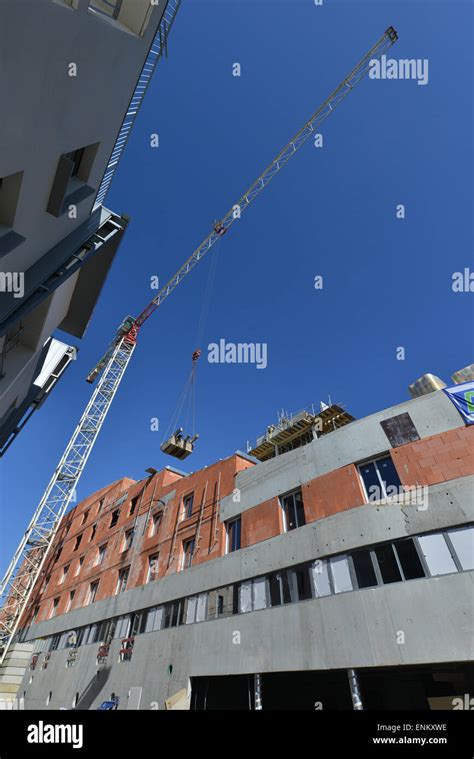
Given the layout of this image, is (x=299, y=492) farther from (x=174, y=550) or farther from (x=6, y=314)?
(x=6, y=314)

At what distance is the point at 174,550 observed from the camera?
2308cm

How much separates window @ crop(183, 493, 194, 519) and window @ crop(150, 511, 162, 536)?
123 inches

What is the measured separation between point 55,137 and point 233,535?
1935cm

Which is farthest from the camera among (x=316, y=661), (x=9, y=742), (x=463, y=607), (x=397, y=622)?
(x=316, y=661)

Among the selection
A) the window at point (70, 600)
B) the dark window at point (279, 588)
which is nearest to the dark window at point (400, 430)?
the dark window at point (279, 588)

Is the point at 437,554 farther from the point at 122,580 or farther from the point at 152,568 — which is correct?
the point at 122,580

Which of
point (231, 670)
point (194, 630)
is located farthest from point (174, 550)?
point (231, 670)

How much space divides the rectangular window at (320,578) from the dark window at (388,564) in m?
2.28

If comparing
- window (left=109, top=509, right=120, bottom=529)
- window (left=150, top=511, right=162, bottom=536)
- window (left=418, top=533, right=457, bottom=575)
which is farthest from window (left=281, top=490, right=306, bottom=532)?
window (left=109, top=509, right=120, bottom=529)

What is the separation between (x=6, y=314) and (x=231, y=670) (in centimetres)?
1668

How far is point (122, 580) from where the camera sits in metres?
26.6

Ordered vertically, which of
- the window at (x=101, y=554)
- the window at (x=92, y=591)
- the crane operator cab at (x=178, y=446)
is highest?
the crane operator cab at (x=178, y=446)

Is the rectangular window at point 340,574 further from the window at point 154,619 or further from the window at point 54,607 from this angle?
the window at point 54,607

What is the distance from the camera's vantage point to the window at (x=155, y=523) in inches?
1041
